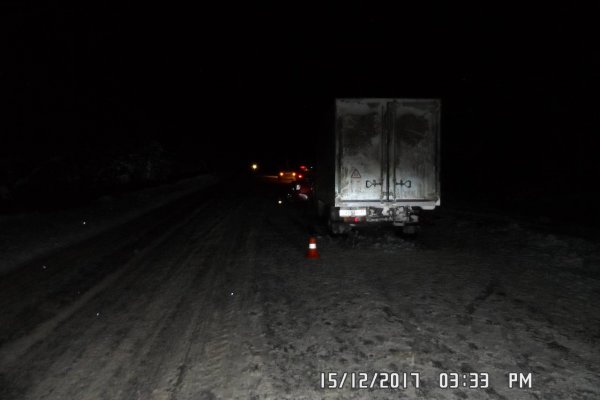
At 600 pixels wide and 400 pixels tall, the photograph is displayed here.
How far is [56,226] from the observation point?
14.7 meters

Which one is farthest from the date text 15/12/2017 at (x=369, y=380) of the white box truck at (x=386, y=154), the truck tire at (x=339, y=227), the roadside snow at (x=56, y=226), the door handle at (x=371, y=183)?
the roadside snow at (x=56, y=226)

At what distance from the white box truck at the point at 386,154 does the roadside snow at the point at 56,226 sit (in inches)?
293

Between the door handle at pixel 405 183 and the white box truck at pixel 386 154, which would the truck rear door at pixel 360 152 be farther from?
the door handle at pixel 405 183

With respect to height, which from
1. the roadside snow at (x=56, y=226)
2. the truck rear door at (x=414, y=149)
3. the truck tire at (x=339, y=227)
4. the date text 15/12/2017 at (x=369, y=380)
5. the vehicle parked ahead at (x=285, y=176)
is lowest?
the date text 15/12/2017 at (x=369, y=380)

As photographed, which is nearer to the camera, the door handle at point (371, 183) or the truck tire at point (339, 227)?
the door handle at point (371, 183)

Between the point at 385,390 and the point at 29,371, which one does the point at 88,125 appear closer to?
the point at 29,371

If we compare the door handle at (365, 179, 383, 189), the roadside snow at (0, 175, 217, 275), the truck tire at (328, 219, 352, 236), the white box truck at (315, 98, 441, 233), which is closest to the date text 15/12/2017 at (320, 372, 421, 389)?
the white box truck at (315, 98, 441, 233)

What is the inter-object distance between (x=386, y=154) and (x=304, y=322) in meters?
6.02

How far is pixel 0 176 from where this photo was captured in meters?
20.6

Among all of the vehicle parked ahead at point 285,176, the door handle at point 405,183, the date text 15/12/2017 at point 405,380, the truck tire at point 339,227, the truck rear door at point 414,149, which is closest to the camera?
the date text 15/12/2017 at point 405,380

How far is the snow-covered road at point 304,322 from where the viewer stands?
423 centimetres

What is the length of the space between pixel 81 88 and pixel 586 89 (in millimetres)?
26142

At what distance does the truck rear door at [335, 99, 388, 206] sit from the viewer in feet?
35.1

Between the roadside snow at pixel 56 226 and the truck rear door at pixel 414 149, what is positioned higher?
the truck rear door at pixel 414 149
